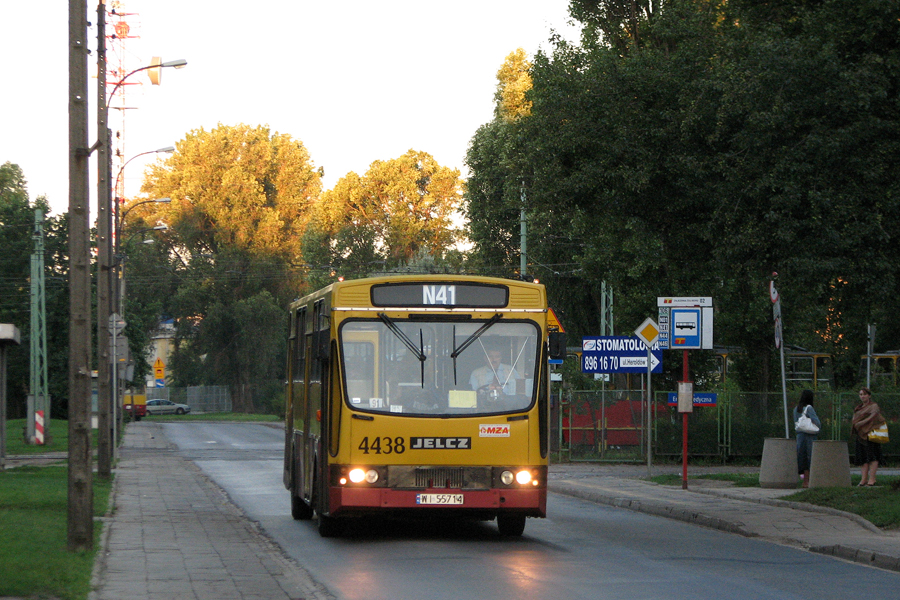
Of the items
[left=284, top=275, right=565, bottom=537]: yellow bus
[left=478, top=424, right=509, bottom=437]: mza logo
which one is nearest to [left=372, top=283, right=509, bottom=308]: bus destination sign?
[left=284, top=275, right=565, bottom=537]: yellow bus

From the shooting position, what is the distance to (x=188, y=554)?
1305cm

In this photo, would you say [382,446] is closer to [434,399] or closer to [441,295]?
[434,399]

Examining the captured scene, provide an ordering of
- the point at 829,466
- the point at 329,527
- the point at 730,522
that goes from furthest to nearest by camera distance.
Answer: the point at 829,466 → the point at 730,522 → the point at 329,527

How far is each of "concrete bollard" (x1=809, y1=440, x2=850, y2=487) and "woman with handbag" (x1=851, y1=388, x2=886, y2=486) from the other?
0.98ft

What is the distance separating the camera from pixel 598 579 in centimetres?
1151

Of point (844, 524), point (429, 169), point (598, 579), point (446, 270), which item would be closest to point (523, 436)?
point (598, 579)

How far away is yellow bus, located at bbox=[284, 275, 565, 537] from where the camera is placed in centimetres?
1439

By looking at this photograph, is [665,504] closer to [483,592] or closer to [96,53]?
[483,592]

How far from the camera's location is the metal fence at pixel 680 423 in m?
31.4

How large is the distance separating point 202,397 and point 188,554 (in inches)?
3317

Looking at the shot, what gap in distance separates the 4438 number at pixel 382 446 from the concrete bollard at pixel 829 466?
351 inches

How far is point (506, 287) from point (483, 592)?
5.10 m

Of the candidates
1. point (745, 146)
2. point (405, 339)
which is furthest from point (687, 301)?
point (405, 339)

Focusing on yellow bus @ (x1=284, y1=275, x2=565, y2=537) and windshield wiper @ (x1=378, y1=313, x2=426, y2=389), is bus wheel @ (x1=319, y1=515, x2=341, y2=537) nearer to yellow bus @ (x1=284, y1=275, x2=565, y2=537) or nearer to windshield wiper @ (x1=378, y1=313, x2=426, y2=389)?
yellow bus @ (x1=284, y1=275, x2=565, y2=537)
